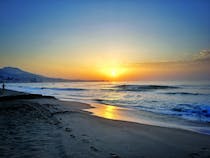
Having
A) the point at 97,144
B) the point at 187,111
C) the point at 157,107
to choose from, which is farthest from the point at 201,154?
the point at 157,107

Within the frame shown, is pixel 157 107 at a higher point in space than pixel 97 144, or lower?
lower

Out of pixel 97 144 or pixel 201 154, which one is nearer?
pixel 201 154

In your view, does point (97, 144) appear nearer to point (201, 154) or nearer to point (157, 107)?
point (201, 154)

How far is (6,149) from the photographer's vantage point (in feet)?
16.4

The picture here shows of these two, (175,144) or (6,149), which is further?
(175,144)

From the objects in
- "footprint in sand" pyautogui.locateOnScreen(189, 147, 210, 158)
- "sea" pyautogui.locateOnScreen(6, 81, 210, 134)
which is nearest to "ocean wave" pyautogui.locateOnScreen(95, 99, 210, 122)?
"sea" pyautogui.locateOnScreen(6, 81, 210, 134)

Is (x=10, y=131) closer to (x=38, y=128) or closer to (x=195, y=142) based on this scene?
(x=38, y=128)

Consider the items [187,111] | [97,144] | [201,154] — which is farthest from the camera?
[187,111]

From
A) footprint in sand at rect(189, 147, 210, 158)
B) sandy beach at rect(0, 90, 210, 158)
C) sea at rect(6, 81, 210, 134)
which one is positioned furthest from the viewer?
sea at rect(6, 81, 210, 134)

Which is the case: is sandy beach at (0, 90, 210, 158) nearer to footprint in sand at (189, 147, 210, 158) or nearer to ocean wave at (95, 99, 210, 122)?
footprint in sand at (189, 147, 210, 158)

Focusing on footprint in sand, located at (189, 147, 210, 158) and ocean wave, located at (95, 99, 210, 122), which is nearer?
footprint in sand, located at (189, 147, 210, 158)

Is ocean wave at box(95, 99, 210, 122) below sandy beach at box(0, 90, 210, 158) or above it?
below

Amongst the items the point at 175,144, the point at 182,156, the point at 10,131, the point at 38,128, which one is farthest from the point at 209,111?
the point at 10,131

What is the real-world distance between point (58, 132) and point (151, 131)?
11.8 ft
